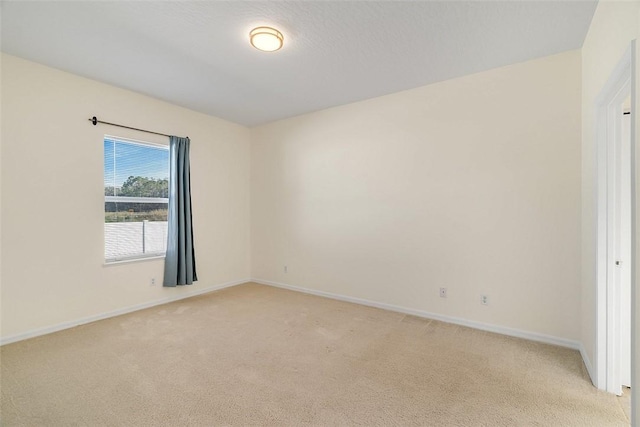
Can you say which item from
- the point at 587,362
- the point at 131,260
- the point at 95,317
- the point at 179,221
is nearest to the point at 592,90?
the point at 587,362

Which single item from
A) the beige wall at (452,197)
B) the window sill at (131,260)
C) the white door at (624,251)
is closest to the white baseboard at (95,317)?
the window sill at (131,260)

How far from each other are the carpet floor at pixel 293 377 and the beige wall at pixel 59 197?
0.38 m

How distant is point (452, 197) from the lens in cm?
332

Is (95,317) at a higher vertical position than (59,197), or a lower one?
lower

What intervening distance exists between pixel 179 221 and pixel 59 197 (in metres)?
1.30

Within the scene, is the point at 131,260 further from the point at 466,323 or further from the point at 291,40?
the point at 466,323

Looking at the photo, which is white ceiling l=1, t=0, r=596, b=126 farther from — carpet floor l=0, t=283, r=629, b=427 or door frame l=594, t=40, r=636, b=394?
carpet floor l=0, t=283, r=629, b=427

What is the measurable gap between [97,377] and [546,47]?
15.3 ft

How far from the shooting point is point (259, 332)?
3.09 m

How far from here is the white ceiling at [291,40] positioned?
2.15 meters

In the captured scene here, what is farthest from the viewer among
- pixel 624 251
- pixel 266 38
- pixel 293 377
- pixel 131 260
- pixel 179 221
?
pixel 179 221

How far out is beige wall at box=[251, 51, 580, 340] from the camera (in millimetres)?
2771

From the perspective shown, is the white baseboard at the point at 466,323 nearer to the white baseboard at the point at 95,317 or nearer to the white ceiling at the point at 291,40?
the white baseboard at the point at 95,317

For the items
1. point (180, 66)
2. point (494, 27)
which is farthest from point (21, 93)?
point (494, 27)
